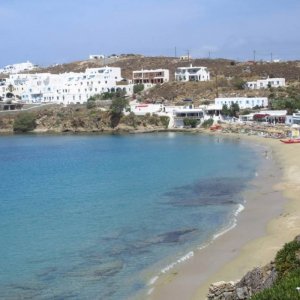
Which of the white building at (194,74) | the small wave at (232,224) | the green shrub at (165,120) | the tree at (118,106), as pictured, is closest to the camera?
the small wave at (232,224)

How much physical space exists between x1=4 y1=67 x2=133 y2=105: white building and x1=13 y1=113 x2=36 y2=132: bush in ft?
29.2

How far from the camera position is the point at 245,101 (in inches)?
3147

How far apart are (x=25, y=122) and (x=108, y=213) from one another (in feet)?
203

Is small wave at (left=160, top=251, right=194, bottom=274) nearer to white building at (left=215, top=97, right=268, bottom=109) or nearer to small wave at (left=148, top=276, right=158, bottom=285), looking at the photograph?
small wave at (left=148, top=276, right=158, bottom=285)

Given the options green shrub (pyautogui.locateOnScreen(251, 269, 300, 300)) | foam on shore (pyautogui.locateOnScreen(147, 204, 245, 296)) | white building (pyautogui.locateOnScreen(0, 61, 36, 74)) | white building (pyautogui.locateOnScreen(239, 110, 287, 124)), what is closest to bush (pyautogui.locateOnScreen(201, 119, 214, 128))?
white building (pyautogui.locateOnScreen(239, 110, 287, 124))

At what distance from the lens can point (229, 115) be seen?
77500 mm

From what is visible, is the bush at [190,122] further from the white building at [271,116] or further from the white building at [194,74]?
the white building at [194,74]

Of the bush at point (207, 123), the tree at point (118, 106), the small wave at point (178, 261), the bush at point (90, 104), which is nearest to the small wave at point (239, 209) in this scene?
the small wave at point (178, 261)

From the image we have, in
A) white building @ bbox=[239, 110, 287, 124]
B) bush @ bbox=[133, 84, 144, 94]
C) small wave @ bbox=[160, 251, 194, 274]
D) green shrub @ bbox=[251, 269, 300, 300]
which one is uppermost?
bush @ bbox=[133, 84, 144, 94]

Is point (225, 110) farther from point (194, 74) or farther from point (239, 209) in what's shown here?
point (239, 209)

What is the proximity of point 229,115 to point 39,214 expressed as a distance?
51.2 meters

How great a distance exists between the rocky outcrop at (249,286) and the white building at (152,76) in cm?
8847

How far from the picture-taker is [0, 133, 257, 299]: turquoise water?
1922 cm

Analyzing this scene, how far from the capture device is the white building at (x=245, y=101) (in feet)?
259
